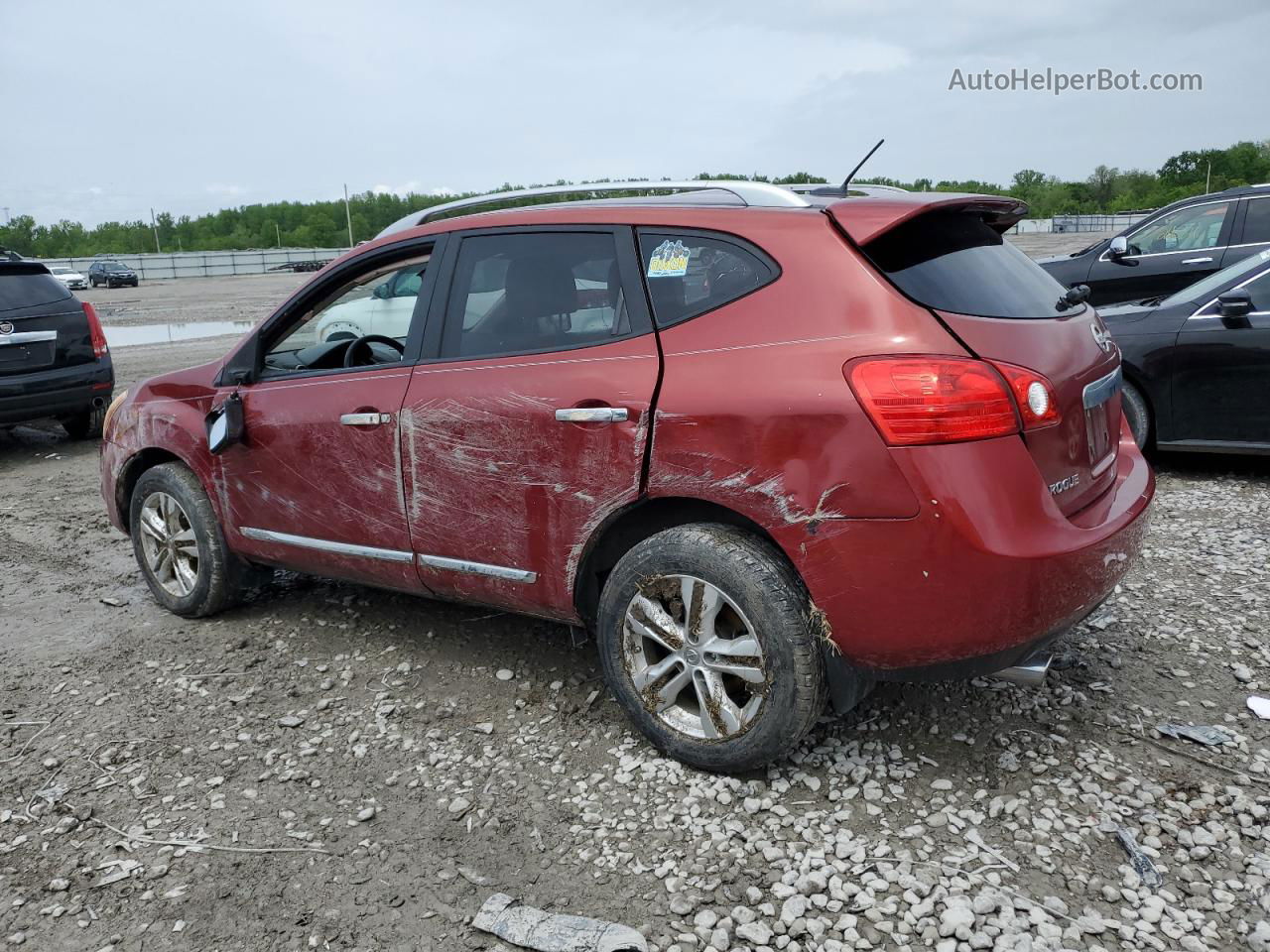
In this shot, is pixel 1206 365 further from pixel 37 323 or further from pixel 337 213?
pixel 337 213

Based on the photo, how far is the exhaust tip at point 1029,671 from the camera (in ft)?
9.52

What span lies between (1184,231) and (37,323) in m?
10.7

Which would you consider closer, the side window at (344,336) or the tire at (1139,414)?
the side window at (344,336)

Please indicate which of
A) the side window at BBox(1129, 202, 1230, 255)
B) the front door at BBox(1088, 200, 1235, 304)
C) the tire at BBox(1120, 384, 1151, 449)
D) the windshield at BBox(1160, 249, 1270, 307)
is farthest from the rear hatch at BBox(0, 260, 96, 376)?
the side window at BBox(1129, 202, 1230, 255)

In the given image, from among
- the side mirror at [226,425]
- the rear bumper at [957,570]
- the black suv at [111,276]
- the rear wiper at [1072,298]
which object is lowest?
the rear bumper at [957,570]

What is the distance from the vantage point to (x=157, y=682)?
408 cm

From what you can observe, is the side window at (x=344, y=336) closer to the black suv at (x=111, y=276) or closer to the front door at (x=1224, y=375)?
the front door at (x=1224, y=375)

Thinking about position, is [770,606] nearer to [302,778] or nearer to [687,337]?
[687,337]

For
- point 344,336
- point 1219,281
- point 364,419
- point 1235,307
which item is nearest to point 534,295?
point 364,419

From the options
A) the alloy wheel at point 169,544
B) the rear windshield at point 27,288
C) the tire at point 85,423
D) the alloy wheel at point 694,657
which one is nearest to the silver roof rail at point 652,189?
the alloy wheel at point 694,657

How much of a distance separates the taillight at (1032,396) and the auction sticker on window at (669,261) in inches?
38.7

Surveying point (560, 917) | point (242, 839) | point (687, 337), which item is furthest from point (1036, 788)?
point (242, 839)

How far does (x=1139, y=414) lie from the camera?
6656mm

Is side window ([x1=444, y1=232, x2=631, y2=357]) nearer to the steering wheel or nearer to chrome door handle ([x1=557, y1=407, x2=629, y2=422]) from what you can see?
chrome door handle ([x1=557, y1=407, x2=629, y2=422])
